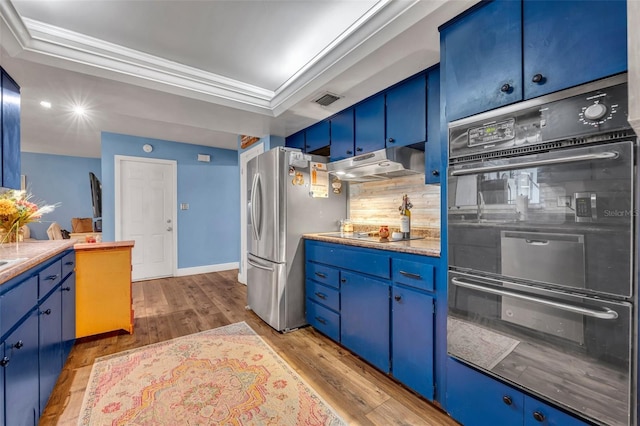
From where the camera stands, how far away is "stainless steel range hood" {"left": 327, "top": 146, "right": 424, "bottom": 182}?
7.51 feet

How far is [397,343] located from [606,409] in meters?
1.04

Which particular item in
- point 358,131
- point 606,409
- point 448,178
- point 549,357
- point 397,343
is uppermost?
point 358,131

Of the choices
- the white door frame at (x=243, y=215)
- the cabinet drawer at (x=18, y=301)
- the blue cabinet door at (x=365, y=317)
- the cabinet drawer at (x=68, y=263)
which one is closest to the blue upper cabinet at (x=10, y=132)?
the cabinet drawer at (x=68, y=263)

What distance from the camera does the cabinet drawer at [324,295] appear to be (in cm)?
250

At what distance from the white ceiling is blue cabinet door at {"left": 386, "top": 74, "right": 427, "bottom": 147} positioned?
0.33ft

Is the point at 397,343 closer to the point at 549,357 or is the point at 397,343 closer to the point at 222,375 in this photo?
the point at 549,357

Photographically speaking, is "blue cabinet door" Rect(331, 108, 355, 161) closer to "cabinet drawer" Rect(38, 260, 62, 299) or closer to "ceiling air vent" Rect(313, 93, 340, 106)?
"ceiling air vent" Rect(313, 93, 340, 106)

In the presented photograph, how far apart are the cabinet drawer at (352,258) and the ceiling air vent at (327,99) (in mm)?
1383

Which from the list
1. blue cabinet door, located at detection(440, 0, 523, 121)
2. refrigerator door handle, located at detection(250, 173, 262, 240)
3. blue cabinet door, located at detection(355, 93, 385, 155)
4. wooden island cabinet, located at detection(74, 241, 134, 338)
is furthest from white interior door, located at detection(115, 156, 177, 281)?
blue cabinet door, located at detection(440, 0, 523, 121)

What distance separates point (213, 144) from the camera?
532 cm

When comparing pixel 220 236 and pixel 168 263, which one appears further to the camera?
pixel 220 236

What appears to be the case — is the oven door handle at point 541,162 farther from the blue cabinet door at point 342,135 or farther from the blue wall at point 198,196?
the blue wall at point 198,196

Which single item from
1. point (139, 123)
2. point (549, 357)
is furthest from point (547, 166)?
point (139, 123)

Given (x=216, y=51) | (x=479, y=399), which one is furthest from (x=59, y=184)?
(x=479, y=399)
